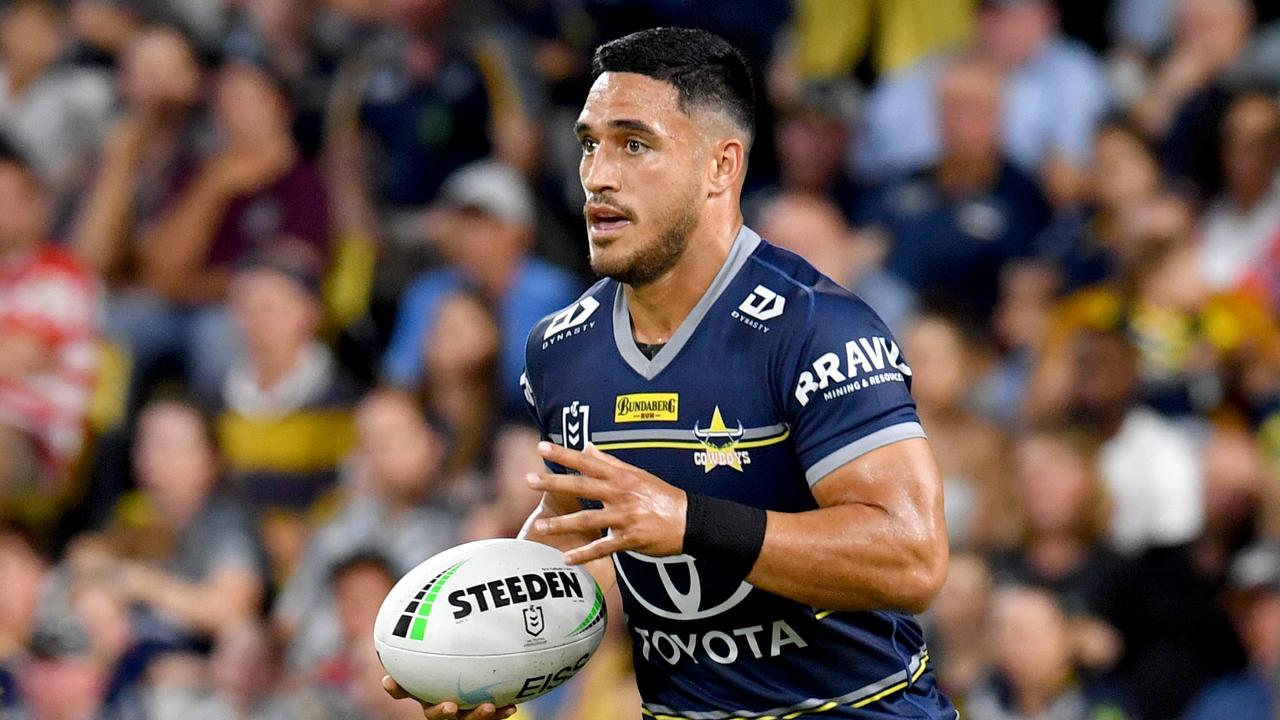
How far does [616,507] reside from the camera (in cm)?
356

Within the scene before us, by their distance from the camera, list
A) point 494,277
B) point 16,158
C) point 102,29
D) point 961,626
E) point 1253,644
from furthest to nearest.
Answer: point 102,29, point 16,158, point 494,277, point 961,626, point 1253,644

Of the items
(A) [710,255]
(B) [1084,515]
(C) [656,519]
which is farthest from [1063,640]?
(C) [656,519]

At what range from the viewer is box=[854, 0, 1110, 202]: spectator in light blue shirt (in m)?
8.88

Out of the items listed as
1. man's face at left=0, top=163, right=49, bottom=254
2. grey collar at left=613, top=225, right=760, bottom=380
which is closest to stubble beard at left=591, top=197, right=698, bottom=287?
grey collar at left=613, top=225, right=760, bottom=380

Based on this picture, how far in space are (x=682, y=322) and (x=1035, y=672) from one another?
3070 mm

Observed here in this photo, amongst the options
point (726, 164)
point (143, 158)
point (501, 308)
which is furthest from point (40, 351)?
point (726, 164)

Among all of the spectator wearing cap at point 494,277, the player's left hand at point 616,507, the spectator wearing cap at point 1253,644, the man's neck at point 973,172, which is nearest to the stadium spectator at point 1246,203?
the man's neck at point 973,172

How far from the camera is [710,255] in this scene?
426 cm

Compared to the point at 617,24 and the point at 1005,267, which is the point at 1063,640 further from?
the point at 617,24

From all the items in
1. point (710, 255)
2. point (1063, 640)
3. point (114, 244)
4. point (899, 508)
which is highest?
point (710, 255)

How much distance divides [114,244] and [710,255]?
A: 21.4 feet

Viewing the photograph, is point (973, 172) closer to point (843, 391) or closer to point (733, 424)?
point (733, 424)

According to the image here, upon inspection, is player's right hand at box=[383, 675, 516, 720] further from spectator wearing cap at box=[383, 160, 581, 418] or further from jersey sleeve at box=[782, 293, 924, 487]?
spectator wearing cap at box=[383, 160, 581, 418]

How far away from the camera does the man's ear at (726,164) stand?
4234mm
